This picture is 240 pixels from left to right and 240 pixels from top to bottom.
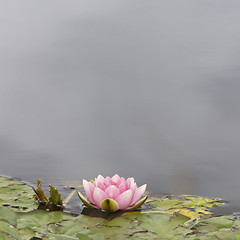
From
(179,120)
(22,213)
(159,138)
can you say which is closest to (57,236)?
(22,213)

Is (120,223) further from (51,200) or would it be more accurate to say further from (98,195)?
(51,200)

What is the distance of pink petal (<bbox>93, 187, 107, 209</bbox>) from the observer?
1689mm

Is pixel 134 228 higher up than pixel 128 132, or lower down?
lower down

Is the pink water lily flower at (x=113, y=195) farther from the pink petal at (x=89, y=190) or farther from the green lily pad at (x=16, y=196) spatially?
the green lily pad at (x=16, y=196)

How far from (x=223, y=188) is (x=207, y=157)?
506mm

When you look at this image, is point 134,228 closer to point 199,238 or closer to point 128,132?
point 199,238

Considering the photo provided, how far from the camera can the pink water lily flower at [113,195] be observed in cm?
170

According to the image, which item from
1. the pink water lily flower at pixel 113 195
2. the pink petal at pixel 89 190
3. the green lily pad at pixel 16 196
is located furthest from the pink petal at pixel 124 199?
the green lily pad at pixel 16 196

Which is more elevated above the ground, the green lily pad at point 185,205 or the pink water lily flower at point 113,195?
the pink water lily flower at point 113,195

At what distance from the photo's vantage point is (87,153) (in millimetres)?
2709

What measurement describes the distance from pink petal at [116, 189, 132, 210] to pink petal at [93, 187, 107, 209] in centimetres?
7

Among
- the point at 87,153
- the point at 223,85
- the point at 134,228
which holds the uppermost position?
the point at 223,85

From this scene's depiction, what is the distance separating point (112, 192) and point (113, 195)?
18mm

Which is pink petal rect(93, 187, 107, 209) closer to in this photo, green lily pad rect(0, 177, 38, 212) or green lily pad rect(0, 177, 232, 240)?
green lily pad rect(0, 177, 232, 240)
